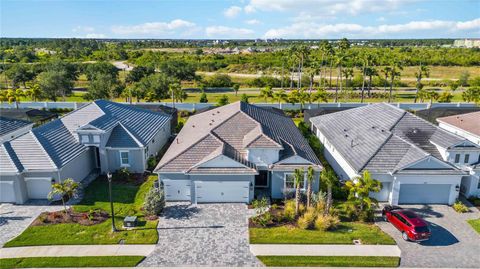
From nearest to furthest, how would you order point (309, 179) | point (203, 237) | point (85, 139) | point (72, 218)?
point (203, 237) < point (309, 179) < point (72, 218) < point (85, 139)

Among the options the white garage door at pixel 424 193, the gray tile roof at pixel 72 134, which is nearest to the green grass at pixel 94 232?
the gray tile roof at pixel 72 134

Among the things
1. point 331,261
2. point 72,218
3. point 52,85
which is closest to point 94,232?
point 72,218

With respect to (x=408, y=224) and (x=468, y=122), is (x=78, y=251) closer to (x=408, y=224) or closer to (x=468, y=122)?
(x=408, y=224)

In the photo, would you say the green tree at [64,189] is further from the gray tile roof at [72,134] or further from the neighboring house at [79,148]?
the gray tile roof at [72,134]

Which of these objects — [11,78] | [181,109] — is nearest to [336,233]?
[181,109]

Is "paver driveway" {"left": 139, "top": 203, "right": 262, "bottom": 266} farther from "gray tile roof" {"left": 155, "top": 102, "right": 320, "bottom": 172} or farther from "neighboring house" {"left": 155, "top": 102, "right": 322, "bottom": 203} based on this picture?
"gray tile roof" {"left": 155, "top": 102, "right": 320, "bottom": 172}

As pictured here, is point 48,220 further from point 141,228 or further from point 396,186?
point 396,186
